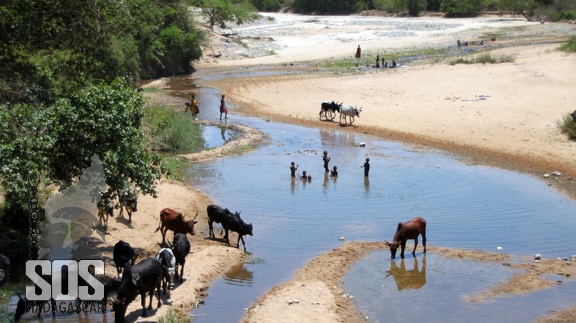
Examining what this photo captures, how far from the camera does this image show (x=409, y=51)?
61.8 metres

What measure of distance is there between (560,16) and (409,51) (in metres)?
31.1

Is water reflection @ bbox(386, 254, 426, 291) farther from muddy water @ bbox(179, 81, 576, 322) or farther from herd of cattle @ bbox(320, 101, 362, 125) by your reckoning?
herd of cattle @ bbox(320, 101, 362, 125)

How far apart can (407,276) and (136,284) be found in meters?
5.96

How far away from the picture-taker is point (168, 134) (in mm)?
27938

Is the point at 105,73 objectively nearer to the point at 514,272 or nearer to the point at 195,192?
the point at 195,192

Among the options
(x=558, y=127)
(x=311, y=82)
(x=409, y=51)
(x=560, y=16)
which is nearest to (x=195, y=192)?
(x=558, y=127)

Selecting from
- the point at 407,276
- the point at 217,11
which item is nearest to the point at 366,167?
the point at 407,276

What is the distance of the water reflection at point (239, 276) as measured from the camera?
1493 cm

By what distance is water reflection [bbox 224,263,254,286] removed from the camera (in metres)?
14.9

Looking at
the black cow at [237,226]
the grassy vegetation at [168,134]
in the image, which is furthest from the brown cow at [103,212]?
the grassy vegetation at [168,134]

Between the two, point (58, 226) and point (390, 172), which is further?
point (390, 172)

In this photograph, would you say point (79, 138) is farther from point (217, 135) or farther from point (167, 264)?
point (217, 135)

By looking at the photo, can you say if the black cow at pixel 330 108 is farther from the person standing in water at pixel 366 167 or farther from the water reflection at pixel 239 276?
the water reflection at pixel 239 276

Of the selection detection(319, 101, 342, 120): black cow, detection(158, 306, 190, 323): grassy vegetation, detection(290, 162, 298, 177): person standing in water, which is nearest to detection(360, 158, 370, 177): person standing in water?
detection(290, 162, 298, 177): person standing in water
